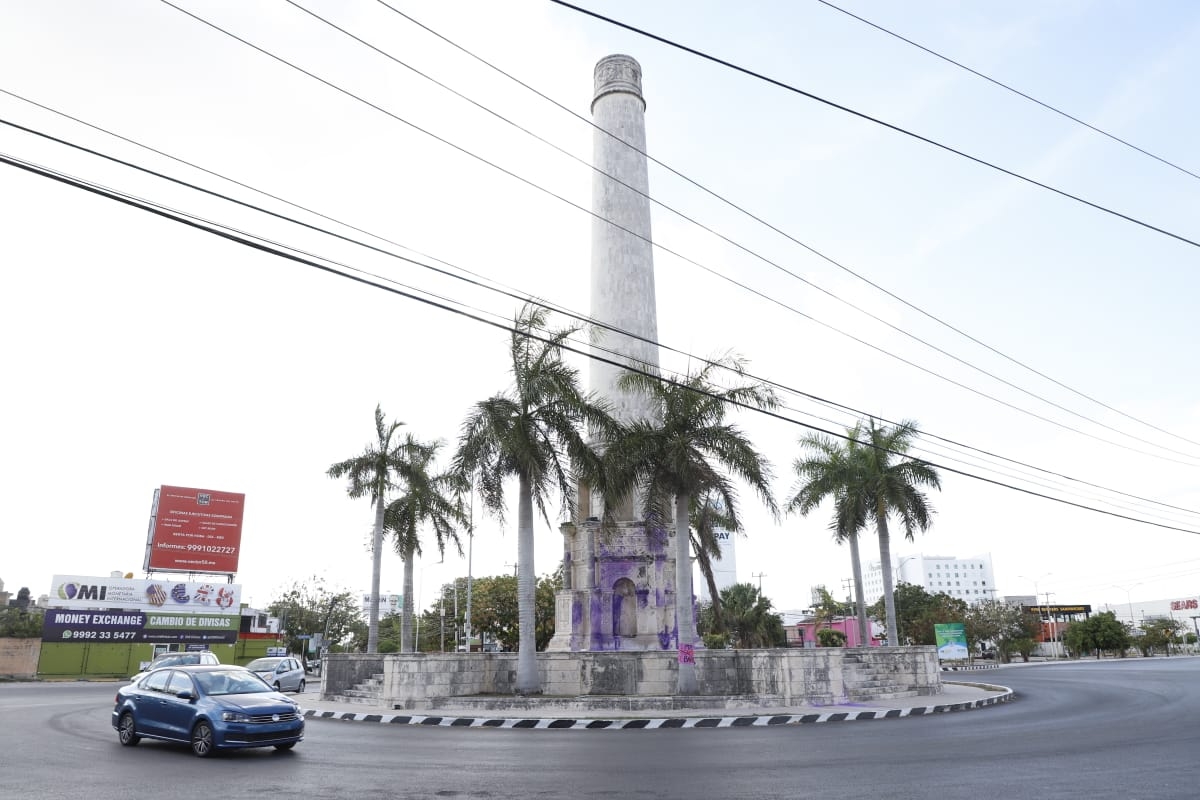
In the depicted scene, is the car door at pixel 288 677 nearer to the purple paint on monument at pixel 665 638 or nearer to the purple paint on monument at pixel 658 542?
the purple paint on monument at pixel 665 638

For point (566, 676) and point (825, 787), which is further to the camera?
point (566, 676)

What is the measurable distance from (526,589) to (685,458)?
5.67 meters

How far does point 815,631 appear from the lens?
70.1 m

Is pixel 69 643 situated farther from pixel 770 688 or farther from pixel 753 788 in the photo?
pixel 753 788

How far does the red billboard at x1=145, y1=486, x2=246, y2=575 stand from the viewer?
59.8 meters

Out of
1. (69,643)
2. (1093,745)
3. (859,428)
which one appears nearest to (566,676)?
(1093,745)

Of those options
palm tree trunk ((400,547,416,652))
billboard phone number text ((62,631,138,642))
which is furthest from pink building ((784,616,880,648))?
billboard phone number text ((62,631,138,642))

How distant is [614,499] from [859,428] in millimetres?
13911

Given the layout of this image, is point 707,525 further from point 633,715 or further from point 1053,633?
point 1053,633

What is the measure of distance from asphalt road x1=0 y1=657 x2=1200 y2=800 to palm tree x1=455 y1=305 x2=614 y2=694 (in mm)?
5630

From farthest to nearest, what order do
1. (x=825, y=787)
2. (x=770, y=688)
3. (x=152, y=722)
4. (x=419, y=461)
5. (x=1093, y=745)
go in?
(x=419, y=461)
(x=770, y=688)
(x=152, y=722)
(x=1093, y=745)
(x=825, y=787)

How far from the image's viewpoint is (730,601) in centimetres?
5459

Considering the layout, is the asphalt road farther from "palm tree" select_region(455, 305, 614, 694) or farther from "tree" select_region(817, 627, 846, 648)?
"tree" select_region(817, 627, 846, 648)

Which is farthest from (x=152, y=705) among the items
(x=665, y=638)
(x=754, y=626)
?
(x=754, y=626)
